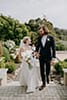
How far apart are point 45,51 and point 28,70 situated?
51 cm

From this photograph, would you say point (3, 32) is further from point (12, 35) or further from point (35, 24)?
point (35, 24)

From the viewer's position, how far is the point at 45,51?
6.31m

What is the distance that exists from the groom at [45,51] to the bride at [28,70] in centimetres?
16

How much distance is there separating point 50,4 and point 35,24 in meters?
6.13

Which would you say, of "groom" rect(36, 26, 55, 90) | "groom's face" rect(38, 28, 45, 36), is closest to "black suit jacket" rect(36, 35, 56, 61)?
"groom" rect(36, 26, 55, 90)

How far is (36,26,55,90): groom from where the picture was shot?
20.6ft

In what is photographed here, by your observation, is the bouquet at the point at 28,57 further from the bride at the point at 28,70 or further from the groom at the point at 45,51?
the groom at the point at 45,51

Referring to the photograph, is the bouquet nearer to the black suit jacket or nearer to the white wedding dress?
the white wedding dress

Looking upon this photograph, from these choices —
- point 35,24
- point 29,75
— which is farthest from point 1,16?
point 29,75

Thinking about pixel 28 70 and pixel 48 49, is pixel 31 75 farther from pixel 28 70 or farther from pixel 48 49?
pixel 48 49

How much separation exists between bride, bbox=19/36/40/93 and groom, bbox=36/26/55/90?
0.16m

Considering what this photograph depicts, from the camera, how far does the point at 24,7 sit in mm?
20156

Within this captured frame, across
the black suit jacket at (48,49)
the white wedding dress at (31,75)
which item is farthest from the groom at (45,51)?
the white wedding dress at (31,75)

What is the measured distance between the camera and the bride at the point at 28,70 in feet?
20.3
